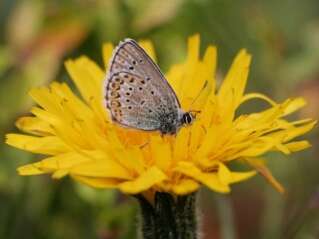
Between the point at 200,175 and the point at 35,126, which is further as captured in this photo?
the point at 35,126

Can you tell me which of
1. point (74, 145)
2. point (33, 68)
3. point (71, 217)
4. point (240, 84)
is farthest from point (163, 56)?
point (74, 145)

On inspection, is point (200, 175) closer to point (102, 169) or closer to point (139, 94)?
point (102, 169)

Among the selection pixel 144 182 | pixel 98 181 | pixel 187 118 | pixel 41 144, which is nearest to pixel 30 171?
pixel 41 144

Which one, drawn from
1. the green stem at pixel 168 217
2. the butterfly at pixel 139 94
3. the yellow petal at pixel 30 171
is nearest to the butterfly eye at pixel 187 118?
the butterfly at pixel 139 94

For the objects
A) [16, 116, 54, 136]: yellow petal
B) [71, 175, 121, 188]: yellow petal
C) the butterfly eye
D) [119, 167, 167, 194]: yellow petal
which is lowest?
[119, 167, 167, 194]: yellow petal

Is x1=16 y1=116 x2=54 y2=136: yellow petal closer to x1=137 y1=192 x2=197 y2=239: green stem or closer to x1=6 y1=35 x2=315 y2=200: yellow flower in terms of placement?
x1=6 y1=35 x2=315 y2=200: yellow flower

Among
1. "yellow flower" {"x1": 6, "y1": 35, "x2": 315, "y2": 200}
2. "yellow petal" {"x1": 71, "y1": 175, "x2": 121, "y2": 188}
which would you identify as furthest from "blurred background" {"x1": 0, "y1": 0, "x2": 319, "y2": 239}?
"yellow petal" {"x1": 71, "y1": 175, "x2": 121, "y2": 188}
